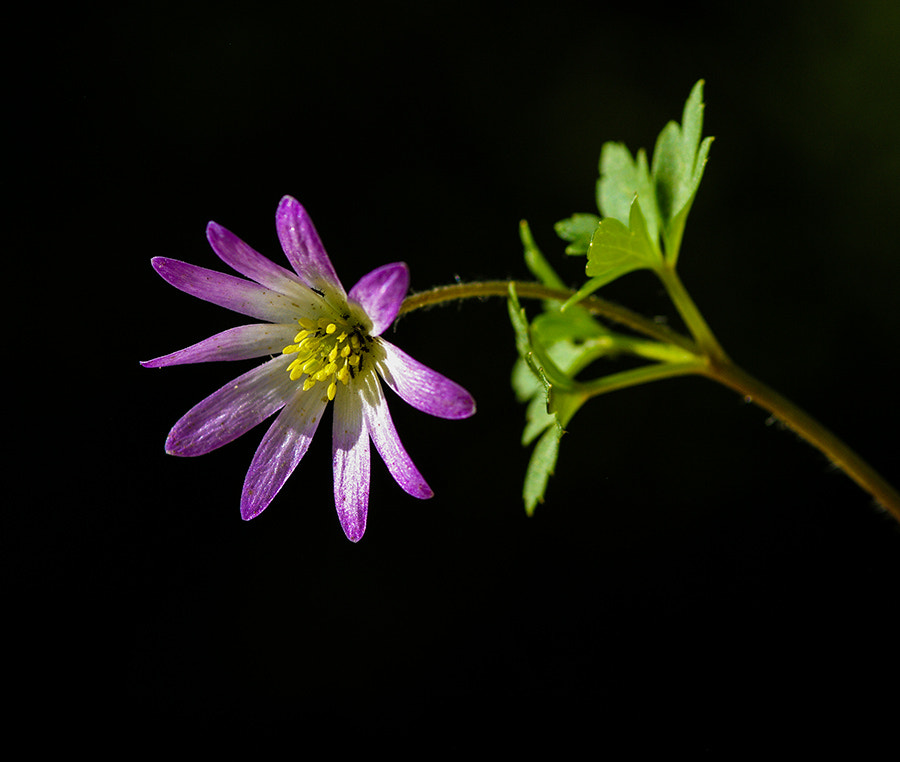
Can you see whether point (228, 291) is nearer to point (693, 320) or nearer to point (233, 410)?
point (233, 410)

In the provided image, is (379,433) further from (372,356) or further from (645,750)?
(645,750)

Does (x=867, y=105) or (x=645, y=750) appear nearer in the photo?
(x=645, y=750)

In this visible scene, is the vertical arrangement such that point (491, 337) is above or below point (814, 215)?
above

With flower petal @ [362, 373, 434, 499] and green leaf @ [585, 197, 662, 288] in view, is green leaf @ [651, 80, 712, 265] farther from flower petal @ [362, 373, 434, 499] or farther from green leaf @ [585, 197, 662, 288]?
flower petal @ [362, 373, 434, 499]

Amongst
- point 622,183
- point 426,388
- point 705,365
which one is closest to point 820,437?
point 705,365

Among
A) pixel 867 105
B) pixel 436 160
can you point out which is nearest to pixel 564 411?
pixel 436 160

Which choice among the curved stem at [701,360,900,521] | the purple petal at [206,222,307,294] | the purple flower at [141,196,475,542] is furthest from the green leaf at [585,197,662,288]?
the purple petal at [206,222,307,294]

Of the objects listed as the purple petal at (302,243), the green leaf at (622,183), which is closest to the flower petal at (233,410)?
the purple petal at (302,243)
